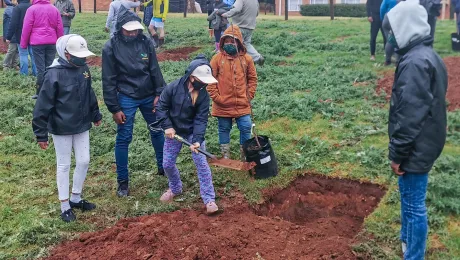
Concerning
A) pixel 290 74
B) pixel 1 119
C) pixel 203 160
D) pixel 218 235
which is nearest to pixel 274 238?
pixel 218 235

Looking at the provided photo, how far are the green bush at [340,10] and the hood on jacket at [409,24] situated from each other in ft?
90.1

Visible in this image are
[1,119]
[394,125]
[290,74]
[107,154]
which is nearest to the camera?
[394,125]

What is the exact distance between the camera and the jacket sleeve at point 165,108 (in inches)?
235

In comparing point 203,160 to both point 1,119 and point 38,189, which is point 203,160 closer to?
point 38,189

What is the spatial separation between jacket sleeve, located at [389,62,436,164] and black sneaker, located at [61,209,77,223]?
141 inches

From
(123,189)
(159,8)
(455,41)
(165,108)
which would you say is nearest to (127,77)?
(165,108)

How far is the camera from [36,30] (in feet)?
36.6

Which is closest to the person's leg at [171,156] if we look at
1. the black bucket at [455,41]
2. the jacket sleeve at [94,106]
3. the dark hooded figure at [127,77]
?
the dark hooded figure at [127,77]

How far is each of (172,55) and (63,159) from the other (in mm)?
10166

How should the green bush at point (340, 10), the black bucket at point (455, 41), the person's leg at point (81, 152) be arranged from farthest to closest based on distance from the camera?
the green bush at point (340, 10), the black bucket at point (455, 41), the person's leg at point (81, 152)

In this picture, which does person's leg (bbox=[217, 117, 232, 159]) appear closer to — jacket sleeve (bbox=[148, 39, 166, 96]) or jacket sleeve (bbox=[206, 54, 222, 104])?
jacket sleeve (bbox=[206, 54, 222, 104])

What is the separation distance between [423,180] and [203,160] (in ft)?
7.97

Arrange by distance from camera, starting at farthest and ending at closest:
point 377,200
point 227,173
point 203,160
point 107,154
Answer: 1. point 107,154
2. point 227,173
3. point 377,200
4. point 203,160

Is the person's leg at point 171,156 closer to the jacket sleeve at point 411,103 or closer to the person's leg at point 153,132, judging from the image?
the person's leg at point 153,132
